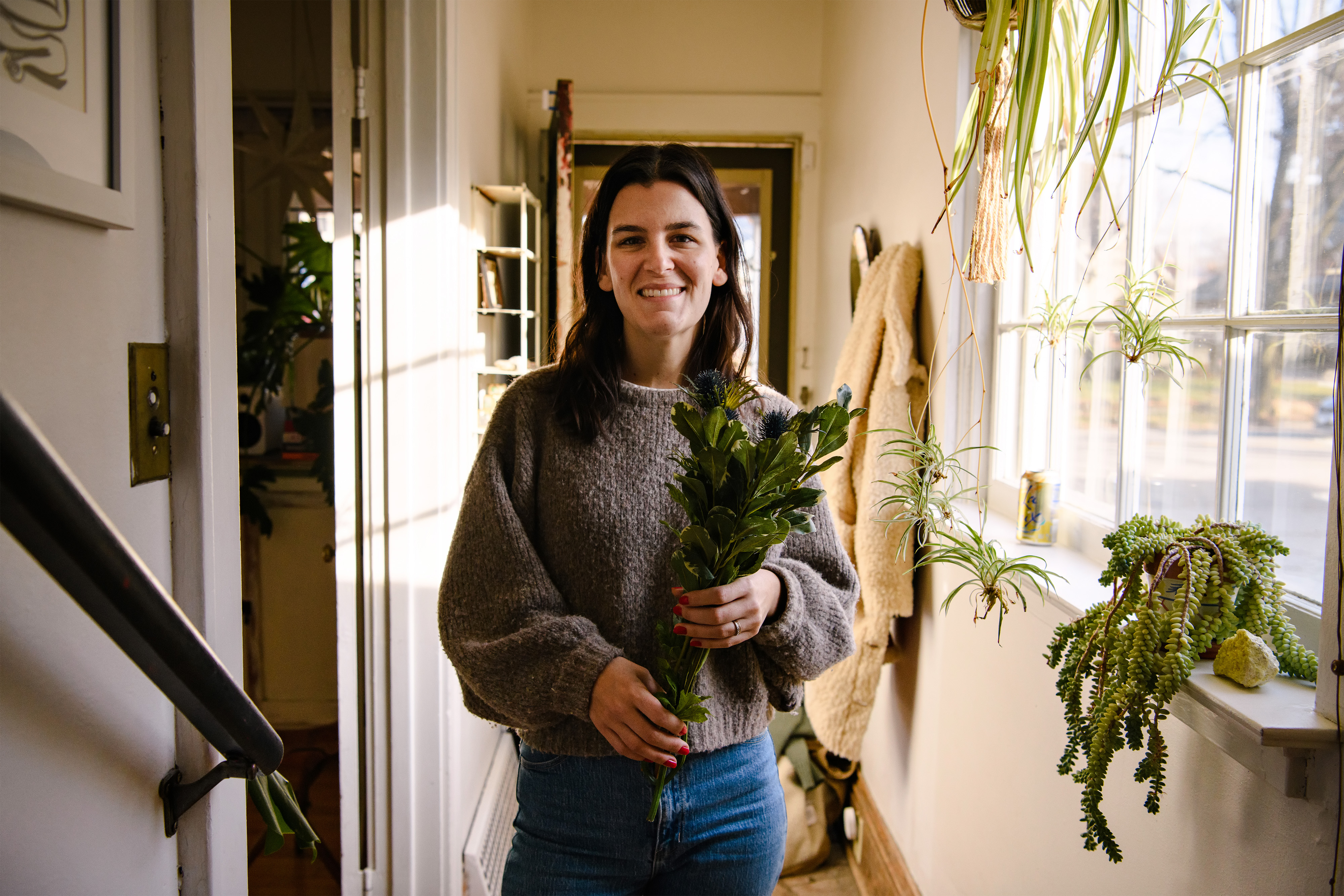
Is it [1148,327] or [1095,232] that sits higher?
[1095,232]

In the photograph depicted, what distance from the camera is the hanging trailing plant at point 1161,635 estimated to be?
2.69 feet

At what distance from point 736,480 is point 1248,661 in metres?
0.52

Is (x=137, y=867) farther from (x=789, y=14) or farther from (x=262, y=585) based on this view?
(x=789, y=14)

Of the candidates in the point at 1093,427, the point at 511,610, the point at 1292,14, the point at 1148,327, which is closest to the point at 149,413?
the point at 511,610

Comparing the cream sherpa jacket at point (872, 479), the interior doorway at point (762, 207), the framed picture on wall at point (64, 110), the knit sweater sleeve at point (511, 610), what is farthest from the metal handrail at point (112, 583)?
the interior doorway at point (762, 207)

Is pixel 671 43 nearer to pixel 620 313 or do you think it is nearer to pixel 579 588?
pixel 620 313

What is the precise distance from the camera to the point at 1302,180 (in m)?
0.93

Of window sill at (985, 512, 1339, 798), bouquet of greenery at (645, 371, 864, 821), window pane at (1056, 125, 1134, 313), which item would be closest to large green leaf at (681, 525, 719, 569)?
bouquet of greenery at (645, 371, 864, 821)

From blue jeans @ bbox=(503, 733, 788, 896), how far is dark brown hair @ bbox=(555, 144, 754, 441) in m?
0.39

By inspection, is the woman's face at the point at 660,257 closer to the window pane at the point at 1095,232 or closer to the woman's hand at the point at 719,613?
the woman's hand at the point at 719,613

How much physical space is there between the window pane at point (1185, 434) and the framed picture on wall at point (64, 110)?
1.17 metres

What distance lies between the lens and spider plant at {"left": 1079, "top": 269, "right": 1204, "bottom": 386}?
1081 millimetres

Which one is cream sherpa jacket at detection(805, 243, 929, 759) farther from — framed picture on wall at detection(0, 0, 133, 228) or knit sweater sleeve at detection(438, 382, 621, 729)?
framed picture on wall at detection(0, 0, 133, 228)

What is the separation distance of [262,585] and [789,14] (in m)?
2.79
